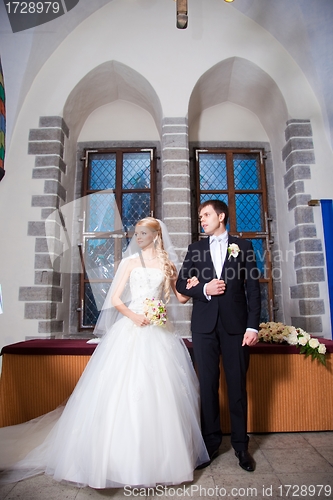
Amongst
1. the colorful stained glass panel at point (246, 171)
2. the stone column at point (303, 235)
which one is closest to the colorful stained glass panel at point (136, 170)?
the colorful stained glass panel at point (246, 171)

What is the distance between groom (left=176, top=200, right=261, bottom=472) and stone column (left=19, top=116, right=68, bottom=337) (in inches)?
98.8

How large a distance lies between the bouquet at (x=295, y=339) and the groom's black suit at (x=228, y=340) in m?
0.81

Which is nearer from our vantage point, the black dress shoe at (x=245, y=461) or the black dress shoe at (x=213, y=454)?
the black dress shoe at (x=245, y=461)

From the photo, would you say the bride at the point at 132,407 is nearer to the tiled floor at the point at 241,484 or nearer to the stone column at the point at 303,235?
the tiled floor at the point at 241,484

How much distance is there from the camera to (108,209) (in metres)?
5.18

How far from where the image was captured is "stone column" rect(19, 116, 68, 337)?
4289 mm

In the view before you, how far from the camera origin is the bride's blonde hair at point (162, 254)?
250cm

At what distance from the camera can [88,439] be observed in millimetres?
1953

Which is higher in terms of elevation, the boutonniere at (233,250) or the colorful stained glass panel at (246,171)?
the colorful stained glass panel at (246,171)

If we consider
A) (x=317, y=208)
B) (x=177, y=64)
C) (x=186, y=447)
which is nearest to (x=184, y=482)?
(x=186, y=447)

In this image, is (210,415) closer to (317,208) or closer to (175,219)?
(175,219)

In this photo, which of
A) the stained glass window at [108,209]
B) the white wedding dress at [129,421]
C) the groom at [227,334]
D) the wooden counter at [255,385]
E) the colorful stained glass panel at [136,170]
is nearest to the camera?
the white wedding dress at [129,421]

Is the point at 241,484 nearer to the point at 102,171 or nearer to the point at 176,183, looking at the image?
the point at 176,183

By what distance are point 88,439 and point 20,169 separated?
364 cm
